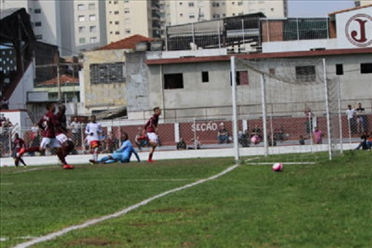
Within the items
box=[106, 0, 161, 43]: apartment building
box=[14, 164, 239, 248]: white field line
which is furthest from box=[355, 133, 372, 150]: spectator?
box=[106, 0, 161, 43]: apartment building

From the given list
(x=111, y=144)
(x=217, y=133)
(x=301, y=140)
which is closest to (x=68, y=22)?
(x=217, y=133)

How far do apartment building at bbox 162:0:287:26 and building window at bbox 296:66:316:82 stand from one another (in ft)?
309

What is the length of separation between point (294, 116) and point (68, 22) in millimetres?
95703

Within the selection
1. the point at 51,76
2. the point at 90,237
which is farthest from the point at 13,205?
the point at 51,76

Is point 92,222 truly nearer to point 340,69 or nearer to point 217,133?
point 217,133

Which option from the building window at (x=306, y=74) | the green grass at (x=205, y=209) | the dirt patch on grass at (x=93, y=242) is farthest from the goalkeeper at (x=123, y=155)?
the dirt patch on grass at (x=93, y=242)

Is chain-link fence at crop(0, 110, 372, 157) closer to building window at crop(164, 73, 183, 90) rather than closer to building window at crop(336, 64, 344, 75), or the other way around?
building window at crop(336, 64, 344, 75)

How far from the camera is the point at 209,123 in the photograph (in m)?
35.3

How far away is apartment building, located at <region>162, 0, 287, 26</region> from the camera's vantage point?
13238 cm

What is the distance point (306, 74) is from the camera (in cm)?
3556

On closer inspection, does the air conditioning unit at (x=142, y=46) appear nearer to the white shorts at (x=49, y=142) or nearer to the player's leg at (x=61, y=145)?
the player's leg at (x=61, y=145)

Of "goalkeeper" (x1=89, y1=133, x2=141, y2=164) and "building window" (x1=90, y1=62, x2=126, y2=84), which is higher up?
"building window" (x1=90, y1=62, x2=126, y2=84)

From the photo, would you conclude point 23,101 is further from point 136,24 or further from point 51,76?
point 136,24

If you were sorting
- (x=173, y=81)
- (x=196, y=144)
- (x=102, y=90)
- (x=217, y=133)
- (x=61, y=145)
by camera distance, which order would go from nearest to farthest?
(x=61, y=145)
(x=196, y=144)
(x=217, y=133)
(x=173, y=81)
(x=102, y=90)
